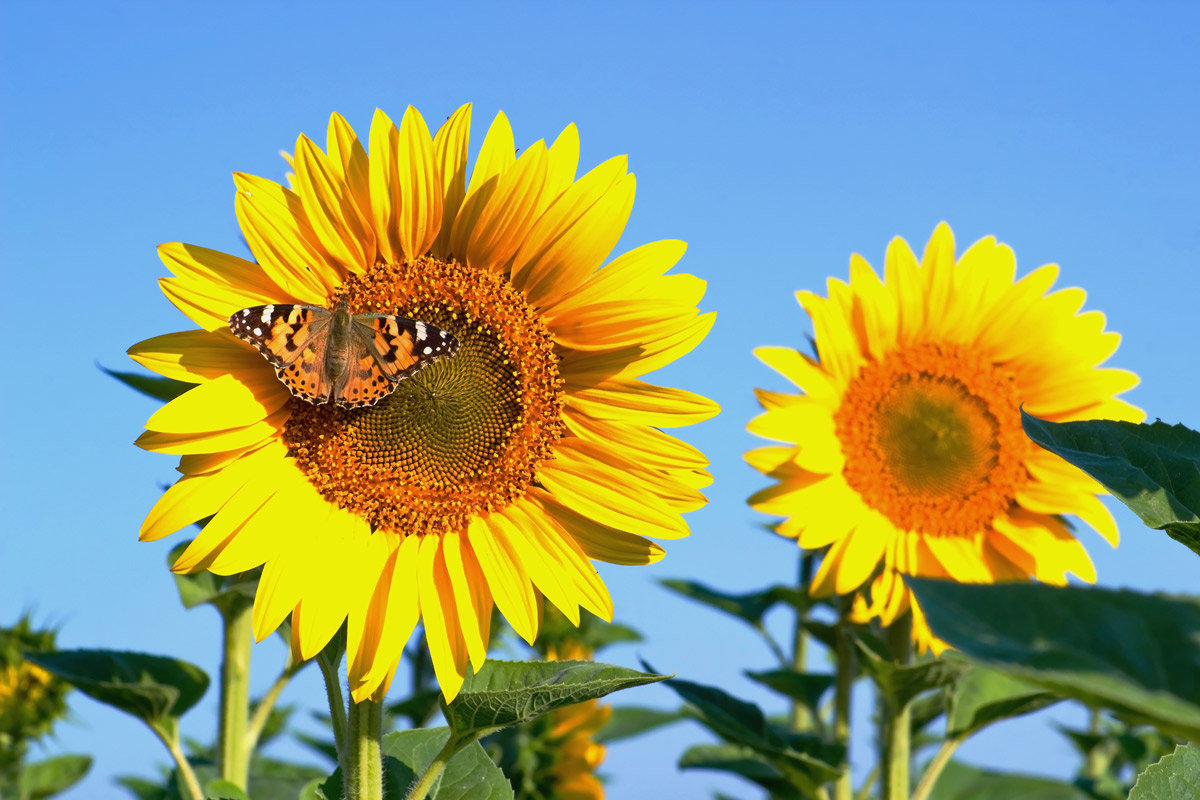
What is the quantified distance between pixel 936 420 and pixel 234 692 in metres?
2.64

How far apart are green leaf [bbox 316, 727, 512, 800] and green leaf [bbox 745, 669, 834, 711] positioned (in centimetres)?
202

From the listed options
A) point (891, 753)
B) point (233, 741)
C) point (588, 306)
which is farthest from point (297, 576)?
point (891, 753)

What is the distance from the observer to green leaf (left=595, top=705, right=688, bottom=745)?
5359 mm

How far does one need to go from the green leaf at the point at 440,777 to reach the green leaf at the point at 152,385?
1027 mm

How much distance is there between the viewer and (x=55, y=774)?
19.4 ft

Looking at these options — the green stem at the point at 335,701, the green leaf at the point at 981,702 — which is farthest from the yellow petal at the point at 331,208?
the green leaf at the point at 981,702

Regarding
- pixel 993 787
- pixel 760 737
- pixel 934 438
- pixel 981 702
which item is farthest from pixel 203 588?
pixel 993 787

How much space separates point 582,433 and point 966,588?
67.1 inches

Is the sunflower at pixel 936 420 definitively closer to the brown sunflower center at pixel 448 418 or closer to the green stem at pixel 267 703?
the brown sunflower center at pixel 448 418

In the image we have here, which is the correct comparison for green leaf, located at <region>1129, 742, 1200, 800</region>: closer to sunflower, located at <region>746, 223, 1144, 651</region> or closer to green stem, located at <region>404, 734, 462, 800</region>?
green stem, located at <region>404, 734, 462, 800</region>

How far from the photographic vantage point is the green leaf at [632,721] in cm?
536

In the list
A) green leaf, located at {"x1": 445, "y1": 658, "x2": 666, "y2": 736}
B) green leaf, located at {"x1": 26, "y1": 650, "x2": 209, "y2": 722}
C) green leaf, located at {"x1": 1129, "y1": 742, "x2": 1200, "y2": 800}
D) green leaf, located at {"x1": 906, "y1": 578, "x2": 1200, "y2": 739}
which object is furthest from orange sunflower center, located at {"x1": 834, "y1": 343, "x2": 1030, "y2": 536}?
green leaf, located at {"x1": 906, "y1": 578, "x2": 1200, "y2": 739}

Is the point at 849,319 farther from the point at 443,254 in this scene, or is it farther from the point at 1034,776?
the point at 1034,776

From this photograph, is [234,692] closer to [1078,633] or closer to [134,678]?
[134,678]
